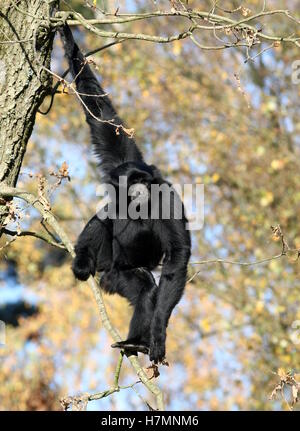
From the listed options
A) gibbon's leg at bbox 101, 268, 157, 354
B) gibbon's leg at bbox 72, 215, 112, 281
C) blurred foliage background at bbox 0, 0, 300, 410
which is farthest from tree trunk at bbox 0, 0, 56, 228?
blurred foliage background at bbox 0, 0, 300, 410

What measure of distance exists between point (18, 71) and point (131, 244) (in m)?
2.53

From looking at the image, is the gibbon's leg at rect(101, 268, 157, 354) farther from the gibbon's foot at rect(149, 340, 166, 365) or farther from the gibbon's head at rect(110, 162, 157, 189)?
the gibbon's head at rect(110, 162, 157, 189)

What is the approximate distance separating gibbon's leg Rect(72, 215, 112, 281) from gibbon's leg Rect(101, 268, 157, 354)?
0.57ft

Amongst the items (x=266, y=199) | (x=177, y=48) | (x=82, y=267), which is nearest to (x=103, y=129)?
(x=82, y=267)

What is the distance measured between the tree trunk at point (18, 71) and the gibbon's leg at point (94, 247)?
160cm

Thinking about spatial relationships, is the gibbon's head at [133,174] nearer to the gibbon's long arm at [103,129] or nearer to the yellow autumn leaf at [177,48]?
the gibbon's long arm at [103,129]

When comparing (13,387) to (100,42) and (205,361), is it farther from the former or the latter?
(100,42)

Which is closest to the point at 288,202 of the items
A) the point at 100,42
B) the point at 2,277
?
the point at 100,42

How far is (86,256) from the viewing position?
252 inches

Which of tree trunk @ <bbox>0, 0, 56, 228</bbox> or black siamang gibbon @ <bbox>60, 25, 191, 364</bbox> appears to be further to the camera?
black siamang gibbon @ <bbox>60, 25, 191, 364</bbox>

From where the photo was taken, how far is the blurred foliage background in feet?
47.3

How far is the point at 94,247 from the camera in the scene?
6.54m

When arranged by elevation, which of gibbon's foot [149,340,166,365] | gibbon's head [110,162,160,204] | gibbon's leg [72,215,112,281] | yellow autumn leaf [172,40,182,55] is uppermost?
yellow autumn leaf [172,40,182,55]

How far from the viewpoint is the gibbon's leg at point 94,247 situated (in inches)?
248
